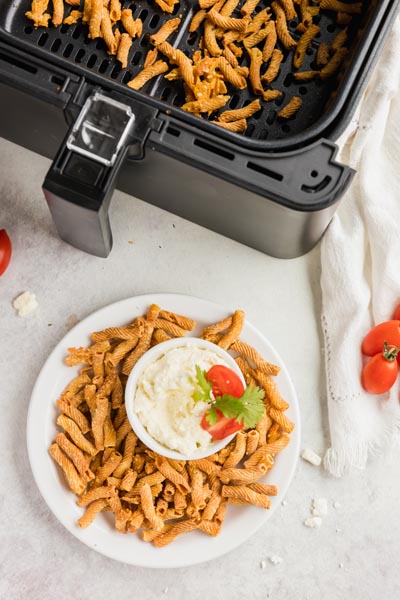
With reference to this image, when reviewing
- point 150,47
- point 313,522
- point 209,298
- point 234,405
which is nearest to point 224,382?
point 234,405

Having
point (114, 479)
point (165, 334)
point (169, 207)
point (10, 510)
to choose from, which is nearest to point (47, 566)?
point (10, 510)

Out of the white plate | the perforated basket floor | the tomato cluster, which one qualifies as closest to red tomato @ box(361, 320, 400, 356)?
the tomato cluster

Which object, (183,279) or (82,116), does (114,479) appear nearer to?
(183,279)

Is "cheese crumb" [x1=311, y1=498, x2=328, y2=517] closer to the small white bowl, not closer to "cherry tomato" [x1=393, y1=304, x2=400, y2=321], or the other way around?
the small white bowl

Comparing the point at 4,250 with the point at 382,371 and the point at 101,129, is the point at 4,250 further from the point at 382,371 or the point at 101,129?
the point at 382,371

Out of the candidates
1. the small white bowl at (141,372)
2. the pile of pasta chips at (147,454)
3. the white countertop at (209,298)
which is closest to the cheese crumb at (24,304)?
the white countertop at (209,298)

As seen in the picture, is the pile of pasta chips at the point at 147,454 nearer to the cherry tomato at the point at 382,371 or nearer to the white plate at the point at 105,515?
the white plate at the point at 105,515

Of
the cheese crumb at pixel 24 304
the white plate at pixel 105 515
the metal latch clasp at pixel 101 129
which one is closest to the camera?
the metal latch clasp at pixel 101 129
